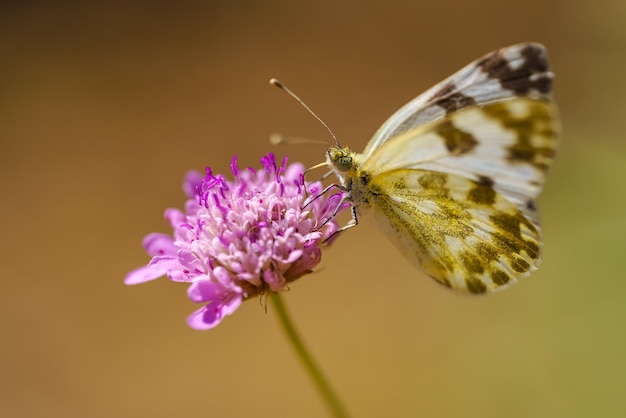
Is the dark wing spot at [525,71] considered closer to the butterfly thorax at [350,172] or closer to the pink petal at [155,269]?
the butterfly thorax at [350,172]

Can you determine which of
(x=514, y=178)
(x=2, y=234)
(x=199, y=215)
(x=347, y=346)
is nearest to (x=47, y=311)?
(x=2, y=234)

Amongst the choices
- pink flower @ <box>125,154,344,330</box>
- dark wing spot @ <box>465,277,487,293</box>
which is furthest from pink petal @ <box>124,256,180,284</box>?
dark wing spot @ <box>465,277,487,293</box>

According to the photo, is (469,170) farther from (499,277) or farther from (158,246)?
(158,246)

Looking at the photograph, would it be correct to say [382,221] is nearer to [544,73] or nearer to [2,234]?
[544,73]

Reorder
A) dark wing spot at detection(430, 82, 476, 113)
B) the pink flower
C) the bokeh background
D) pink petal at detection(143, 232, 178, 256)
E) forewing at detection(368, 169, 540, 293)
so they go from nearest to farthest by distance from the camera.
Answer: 1. the pink flower
2. dark wing spot at detection(430, 82, 476, 113)
3. forewing at detection(368, 169, 540, 293)
4. pink petal at detection(143, 232, 178, 256)
5. the bokeh background

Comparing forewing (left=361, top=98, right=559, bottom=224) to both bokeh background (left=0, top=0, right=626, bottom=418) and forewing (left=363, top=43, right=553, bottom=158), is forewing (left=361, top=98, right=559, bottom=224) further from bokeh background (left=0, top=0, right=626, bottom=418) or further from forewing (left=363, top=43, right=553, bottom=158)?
bokeh background (left=0, top=0, right=626, bottom=418)

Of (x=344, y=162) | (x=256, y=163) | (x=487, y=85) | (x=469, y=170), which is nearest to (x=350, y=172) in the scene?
(x=344, y=162)

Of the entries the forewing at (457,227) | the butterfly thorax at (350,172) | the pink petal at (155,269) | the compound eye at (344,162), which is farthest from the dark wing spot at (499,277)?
the pink petal at (155,269)
